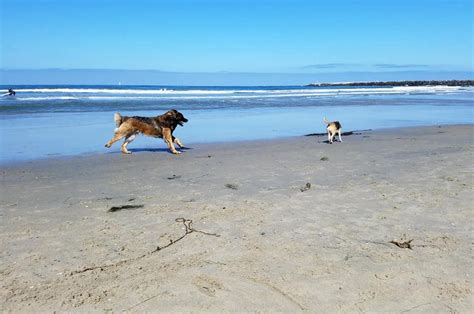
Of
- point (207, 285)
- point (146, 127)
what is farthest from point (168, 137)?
point (207, 285)

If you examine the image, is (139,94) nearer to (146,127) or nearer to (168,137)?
(146,127)

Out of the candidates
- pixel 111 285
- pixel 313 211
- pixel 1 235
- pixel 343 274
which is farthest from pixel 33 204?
pixel 343 274

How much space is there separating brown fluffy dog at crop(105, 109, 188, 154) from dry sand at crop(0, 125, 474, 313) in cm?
288

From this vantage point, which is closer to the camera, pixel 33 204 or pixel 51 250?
pixel 51 250

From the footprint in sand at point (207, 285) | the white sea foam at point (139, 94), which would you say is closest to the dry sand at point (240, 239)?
the footprint in sand at point (207, 285)

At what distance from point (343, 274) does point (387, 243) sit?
0.84 meters

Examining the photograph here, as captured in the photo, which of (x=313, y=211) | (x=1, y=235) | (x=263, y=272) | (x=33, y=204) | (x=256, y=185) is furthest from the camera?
(x=256, y=185)

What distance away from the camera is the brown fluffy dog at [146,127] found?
35.3 ft

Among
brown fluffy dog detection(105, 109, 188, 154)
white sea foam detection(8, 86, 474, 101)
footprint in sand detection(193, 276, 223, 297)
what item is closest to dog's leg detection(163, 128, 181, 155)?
brown fluffy dog detection(105, 109, 188, 154)

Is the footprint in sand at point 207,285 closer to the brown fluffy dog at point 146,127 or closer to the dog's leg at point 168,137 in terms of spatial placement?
the dog's leg at point 168,137

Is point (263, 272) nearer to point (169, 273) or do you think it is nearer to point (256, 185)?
point (169, 273)

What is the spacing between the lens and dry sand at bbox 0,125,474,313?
10.4 ft

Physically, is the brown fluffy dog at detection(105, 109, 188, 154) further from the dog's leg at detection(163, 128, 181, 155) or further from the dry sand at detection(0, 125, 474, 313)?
the dry sand at detection(0, 125, 474, 313)

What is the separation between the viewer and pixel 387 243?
13.5 feet
